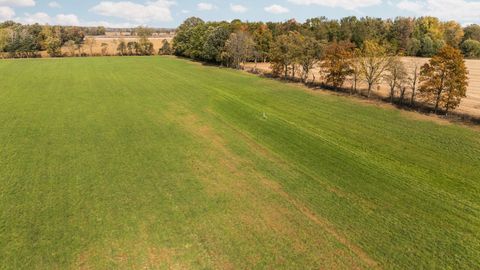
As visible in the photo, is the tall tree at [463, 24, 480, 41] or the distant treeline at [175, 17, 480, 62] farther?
the tall tree at [463, 24, 480, 41]

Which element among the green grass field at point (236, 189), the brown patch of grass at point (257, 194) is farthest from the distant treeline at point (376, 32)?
the brown patch of grass at point (257, 194)

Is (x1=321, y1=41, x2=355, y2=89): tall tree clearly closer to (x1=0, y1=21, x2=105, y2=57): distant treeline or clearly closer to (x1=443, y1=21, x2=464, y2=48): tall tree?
(x1=443, y1=21, x2=464, y2=48): tall tree

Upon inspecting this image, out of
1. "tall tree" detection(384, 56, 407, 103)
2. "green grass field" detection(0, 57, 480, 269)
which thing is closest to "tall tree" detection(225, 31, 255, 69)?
"tall tree" detection(384, 56, 407, 103)

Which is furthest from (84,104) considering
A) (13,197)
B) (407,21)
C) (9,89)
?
(407,21)

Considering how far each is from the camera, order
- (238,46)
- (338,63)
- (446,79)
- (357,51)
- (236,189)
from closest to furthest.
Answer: (236,189) < (446,79) < (357,51) < (338,63) < (238,46)

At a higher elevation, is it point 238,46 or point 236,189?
point 238,46

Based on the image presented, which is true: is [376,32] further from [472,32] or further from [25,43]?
[25,43]

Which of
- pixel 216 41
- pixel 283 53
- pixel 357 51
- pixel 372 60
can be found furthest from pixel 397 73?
pixel 216 41

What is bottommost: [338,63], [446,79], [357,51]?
[446,79]

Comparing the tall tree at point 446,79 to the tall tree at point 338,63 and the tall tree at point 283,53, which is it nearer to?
the tall tree at point 338,63
